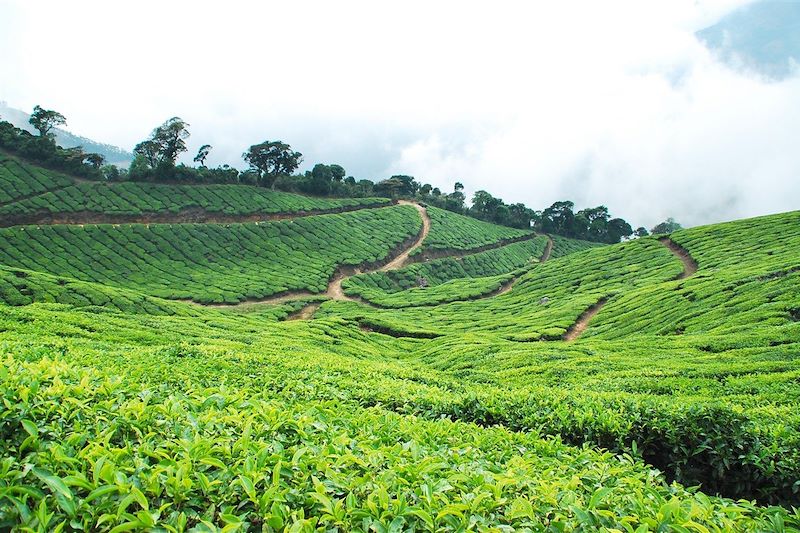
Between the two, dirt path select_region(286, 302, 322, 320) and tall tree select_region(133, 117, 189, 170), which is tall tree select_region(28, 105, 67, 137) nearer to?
tall tree select_region(133, 117, 189, 170)

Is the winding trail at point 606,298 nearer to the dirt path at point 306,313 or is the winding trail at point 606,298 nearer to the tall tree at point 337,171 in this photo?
the dirt path at point 306,313

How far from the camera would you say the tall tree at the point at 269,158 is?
254 ft

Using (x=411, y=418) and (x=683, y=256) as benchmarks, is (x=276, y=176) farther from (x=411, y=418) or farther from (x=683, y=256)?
(x=411, y=418)

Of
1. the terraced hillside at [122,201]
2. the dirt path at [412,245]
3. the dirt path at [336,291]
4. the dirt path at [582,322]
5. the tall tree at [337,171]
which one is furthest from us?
the tall tree at [337,171]

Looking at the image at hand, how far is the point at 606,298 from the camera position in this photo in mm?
35562

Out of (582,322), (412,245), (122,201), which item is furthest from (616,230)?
(122,201)

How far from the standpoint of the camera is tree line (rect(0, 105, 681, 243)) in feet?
194

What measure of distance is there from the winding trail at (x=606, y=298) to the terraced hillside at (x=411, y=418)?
1.37 feet

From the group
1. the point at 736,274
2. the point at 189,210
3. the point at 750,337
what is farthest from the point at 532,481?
the point at 189,210

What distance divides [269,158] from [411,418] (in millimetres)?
78118

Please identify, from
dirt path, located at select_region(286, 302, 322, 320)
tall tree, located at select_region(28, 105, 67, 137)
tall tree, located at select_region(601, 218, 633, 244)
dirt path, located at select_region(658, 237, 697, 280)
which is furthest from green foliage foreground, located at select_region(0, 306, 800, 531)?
tall tree, located at select_region(601, 218, 633, 244)

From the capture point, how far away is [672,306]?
85.4ft

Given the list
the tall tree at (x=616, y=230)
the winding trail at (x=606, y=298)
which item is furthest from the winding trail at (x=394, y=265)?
the tall tree at (x=616, y=230)

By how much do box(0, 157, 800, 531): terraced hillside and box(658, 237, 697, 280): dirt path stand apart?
4521mm
